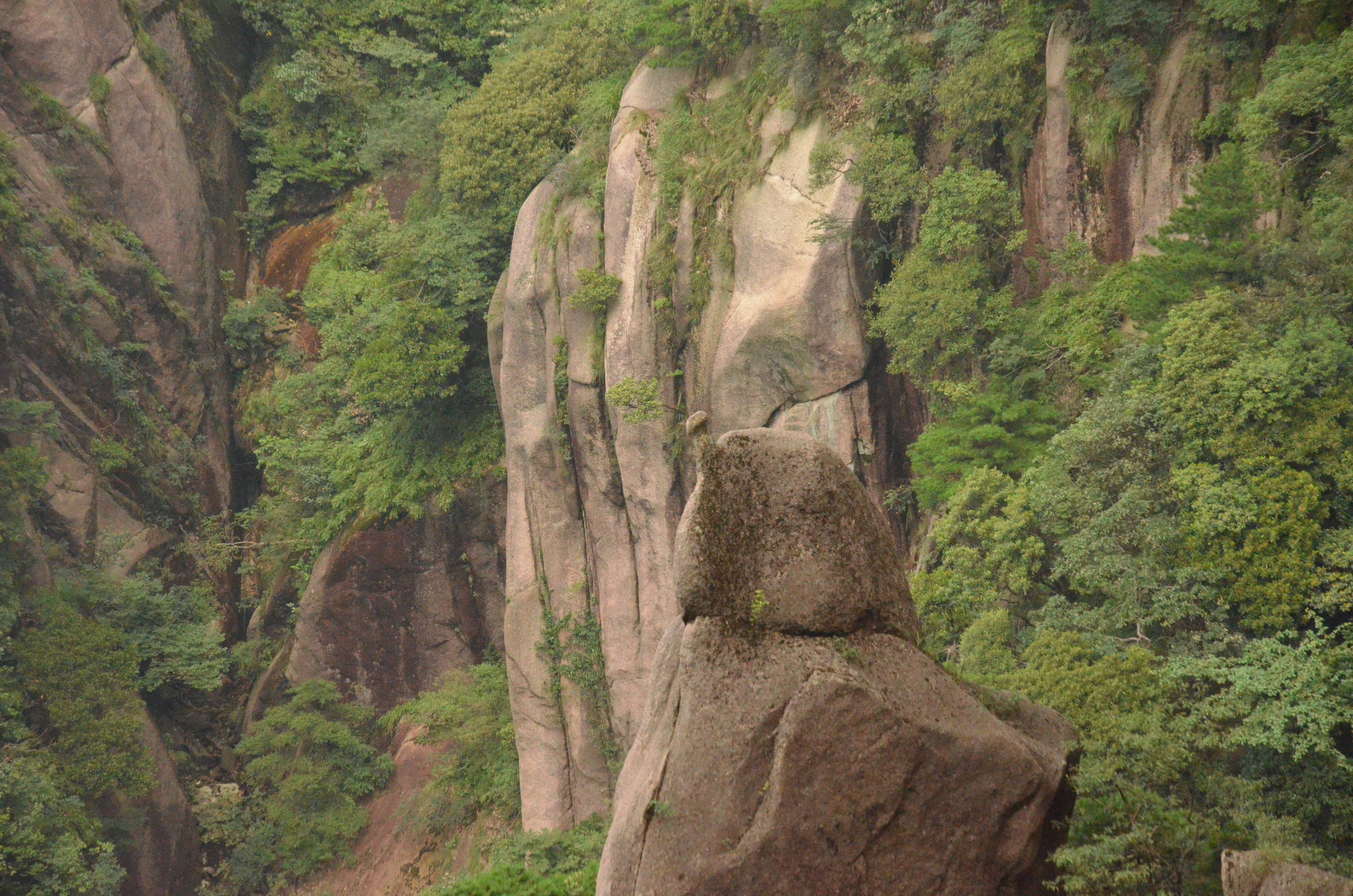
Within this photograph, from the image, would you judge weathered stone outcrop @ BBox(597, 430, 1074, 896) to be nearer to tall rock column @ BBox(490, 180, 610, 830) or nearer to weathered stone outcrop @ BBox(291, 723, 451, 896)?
tall rock column @ BBox(490, 180, 610, 830)

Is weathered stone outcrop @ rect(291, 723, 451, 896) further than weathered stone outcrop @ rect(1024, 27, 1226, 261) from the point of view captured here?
Yes

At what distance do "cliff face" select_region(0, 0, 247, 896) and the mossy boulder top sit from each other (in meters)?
20.9

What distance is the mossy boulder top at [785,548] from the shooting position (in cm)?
792

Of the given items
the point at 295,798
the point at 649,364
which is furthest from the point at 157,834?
the point at 649,364

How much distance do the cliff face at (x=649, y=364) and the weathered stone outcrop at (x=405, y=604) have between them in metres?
3.27

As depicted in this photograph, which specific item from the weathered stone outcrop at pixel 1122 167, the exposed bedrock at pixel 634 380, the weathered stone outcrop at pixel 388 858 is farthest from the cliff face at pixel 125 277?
the weathered stone outcrop at pixel 1122 167

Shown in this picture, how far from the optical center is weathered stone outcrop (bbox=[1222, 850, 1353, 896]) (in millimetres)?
6949

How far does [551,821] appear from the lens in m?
23.2

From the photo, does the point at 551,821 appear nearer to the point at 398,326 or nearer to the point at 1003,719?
the point at 398,326

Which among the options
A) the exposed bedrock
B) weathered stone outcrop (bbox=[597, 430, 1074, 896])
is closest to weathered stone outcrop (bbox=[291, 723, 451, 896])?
the exposed bedrock

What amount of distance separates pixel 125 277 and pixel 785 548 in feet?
86.0

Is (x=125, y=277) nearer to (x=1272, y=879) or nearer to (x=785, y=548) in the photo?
(x=785, y=548)

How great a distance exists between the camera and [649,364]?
21.5 meters

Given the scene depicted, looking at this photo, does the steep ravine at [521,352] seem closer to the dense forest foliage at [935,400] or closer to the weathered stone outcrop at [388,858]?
the weathered stone outcrop at [388,858]
